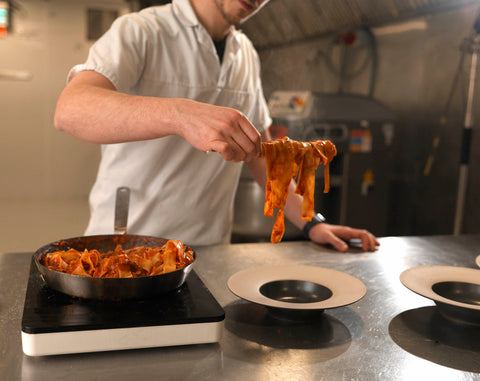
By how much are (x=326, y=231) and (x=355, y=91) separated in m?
2.10

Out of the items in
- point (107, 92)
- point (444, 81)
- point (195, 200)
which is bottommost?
point (195, 200)

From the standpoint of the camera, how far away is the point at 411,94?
3.48 m

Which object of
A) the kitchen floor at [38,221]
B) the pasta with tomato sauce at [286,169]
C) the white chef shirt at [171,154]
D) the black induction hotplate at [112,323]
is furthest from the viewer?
the kitchen floor at [38,221]

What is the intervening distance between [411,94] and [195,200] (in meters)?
2.40

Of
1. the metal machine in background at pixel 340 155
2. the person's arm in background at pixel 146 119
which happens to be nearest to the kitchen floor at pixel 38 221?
the metal machine in background at pixel 340 155

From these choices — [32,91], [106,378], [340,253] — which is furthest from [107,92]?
[32,91]

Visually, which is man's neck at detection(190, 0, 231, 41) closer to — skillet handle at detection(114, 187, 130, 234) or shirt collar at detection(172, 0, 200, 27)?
shirt collar at detection(172, 0, 200, 27)

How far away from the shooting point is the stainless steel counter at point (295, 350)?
0.81 m

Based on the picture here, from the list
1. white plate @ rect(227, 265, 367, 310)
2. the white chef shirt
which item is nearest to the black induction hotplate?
white plate @ rect(227, 265, 367, 310)

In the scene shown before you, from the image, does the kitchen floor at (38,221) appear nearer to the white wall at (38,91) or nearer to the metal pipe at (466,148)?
the white wall at (38,91)

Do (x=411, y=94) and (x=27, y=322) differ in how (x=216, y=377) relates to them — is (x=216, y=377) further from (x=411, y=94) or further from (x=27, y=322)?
(x=411, y=94)

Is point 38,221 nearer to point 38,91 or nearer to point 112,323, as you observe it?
point 38,91

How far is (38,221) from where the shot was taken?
3.80 m

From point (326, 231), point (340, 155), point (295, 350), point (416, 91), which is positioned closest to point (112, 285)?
point (295, 350)
